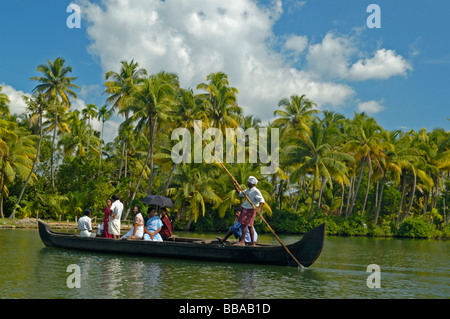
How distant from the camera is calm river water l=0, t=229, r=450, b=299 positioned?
30.7 ft

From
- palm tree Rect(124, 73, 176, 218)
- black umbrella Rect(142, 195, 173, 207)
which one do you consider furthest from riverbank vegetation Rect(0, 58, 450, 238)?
black umbrella Rect(142, 195, 173, 207)

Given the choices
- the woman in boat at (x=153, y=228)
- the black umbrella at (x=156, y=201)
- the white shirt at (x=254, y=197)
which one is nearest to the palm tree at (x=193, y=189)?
the black umbrella at (x=156, y=201)

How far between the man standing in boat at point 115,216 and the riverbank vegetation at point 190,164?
1667 cm

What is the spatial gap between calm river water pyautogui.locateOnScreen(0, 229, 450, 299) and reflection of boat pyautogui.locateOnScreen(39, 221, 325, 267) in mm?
222

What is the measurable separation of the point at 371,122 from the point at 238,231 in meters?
26.0

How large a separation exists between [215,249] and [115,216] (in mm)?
3488

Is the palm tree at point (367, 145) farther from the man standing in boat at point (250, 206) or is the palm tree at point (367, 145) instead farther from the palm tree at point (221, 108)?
the man standing in boat at point (250, 206)

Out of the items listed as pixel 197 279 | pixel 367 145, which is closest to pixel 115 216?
pixel 197 279

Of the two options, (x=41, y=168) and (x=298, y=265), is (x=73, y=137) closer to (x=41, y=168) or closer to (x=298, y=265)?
(x=41, y=168)

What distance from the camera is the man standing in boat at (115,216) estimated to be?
1412cm

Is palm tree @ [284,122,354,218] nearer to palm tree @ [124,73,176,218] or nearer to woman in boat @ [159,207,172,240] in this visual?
palm tree @ [124,73,176,218]

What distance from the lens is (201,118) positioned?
34.8 meters

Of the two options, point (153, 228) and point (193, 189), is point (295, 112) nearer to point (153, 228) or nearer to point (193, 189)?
point (193, 189)

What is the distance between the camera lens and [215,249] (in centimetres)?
1336
